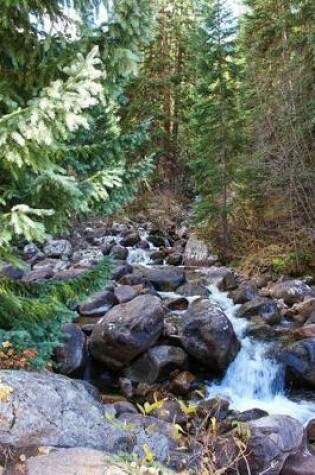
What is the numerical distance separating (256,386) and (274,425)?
2626 millimetres

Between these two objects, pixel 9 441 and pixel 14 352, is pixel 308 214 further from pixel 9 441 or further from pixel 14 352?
pixel 9 441

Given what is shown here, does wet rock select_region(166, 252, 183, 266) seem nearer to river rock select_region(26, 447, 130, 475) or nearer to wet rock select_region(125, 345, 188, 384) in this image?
wet rock select_region(125, 345, 188, 384)

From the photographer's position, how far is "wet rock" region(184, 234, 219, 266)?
48.1 feet

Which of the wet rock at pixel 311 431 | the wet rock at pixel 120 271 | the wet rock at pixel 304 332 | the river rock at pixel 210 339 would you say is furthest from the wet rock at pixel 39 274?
the wet rock at pixel 311 431

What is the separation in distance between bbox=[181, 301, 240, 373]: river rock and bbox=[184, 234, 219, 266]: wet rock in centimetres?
576

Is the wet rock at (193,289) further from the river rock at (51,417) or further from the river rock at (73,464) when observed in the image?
the river rock at (73,464)

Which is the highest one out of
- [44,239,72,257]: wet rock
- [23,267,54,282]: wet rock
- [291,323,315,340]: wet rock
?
[44,239,72,257]: wet rock

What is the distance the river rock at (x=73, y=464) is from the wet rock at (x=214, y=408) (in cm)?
409

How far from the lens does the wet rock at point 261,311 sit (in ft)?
32.4

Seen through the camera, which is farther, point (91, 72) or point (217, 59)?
point (217, 59)

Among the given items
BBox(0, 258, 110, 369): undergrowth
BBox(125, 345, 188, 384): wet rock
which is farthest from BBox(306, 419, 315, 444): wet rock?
BBox(0, 258, 110, 369): undergrowth

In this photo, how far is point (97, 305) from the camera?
10.3m

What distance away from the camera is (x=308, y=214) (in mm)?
12562

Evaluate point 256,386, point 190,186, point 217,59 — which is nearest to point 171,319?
point 256,386
